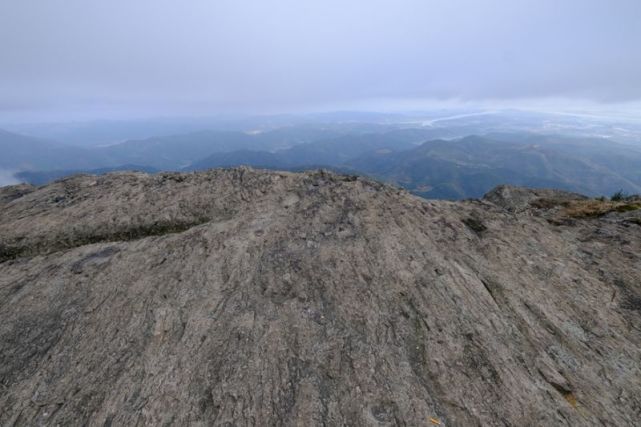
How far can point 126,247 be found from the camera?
77.3 ft

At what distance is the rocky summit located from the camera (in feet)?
47.3

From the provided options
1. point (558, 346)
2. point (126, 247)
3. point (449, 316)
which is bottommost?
point (558, 346)

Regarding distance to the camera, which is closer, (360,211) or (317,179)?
(360,211)

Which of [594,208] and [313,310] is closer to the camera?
[313,310]

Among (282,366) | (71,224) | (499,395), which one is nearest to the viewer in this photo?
(499,395)

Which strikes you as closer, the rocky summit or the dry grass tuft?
the rocky summit

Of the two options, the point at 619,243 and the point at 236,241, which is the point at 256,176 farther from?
the point at 619,243

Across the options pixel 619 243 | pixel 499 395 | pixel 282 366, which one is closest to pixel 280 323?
pixel 282 366

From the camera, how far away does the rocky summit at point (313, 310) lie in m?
→ 14.4

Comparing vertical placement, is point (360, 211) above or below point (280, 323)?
above

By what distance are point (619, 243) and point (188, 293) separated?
3078 cm

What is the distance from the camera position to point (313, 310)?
18.3 metres

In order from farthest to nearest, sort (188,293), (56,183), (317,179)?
(56,183)
(317,179)
(188,293)

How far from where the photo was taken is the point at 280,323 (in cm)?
1755
